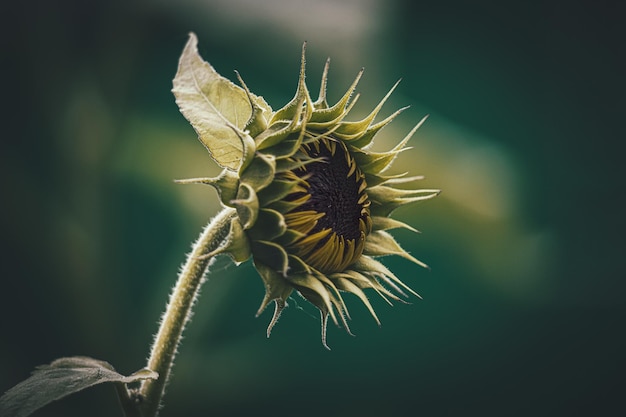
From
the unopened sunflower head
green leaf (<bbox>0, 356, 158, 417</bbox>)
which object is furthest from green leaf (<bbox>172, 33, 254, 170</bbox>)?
green leaf (<bbox>0, 356, 158, 417</bbox>)

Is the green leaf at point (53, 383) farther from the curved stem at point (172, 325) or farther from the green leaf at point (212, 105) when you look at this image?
the green leaf at point (212, 105)

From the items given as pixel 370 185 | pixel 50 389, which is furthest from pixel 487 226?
pixel 50 389

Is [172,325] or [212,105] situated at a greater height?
[212,105]

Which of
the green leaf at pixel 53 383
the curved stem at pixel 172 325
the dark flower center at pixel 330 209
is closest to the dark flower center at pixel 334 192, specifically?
the dark flower center at pixel 330 209

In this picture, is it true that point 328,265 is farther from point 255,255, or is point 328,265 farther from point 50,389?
point 50,389

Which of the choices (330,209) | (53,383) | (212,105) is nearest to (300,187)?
(330,209)

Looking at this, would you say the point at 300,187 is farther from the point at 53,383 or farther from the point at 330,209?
the point at 53,383

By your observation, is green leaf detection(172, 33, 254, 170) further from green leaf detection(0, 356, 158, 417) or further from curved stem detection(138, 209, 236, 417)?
green leaf detection(0, 356, 158, 417)
